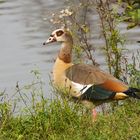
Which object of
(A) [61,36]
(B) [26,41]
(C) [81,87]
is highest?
(A) [61,36]

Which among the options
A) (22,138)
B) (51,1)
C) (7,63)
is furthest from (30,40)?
(22,138)

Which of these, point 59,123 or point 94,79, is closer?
point 59,123

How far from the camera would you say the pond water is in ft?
44.2

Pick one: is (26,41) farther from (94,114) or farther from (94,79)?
(94,114)

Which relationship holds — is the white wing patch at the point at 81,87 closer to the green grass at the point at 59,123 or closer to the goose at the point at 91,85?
the goose at the point at 91,85

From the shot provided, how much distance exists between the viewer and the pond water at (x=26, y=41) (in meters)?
13.5

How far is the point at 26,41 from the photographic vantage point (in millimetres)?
16312

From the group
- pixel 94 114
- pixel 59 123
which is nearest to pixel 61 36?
pixel 94 114

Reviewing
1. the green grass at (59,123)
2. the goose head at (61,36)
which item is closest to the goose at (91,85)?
the green grass at (59,123)

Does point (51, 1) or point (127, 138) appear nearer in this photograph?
point (127, 138)

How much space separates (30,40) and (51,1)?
23.4 ft

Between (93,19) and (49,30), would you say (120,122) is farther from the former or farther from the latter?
(93,19)

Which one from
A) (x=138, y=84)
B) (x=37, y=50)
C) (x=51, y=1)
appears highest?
(x=138, y=84)

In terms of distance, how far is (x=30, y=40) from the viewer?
1644 cm
